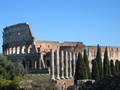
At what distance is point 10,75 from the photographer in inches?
1254

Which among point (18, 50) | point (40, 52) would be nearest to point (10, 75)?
point (40, 52)

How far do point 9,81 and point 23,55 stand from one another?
24393 mm

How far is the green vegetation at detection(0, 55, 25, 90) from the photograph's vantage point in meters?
28.8

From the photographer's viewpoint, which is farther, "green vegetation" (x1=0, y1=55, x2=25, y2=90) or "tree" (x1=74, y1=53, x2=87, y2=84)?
"tree" (x1=74, y1=53, x2=87, y2=84)

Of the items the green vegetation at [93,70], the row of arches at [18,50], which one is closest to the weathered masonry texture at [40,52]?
the row of arches at [18,50]

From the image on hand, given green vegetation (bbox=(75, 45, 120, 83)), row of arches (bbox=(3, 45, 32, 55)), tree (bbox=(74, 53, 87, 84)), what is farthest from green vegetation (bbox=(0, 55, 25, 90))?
row of arches (bbox=(3, 45, 32, 55))

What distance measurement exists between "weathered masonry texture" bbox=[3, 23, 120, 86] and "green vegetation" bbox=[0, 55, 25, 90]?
8.14 metres

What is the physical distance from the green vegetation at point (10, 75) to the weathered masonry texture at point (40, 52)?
8140mm

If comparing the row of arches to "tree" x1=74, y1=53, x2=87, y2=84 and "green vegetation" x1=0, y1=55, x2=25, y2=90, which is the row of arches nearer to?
"tree" x1=74, y1=53, x2=87, y2=84

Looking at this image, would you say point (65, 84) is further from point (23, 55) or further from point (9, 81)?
point (23, 55)

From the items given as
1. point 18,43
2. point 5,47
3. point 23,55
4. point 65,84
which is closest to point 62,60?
point 65,84

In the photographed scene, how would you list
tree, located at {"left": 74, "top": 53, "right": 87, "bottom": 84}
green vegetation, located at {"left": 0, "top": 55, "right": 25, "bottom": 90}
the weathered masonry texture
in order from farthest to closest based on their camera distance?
the weathered masonry texture, tree, located at {"left": 74, "top": 53, "right": 87, "bottom": 84}, green vegetation, located at {"left": 0, "top": 55, "right": 25, "bottom": 90}

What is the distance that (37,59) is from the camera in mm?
50781

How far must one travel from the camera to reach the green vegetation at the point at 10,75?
28756mm
